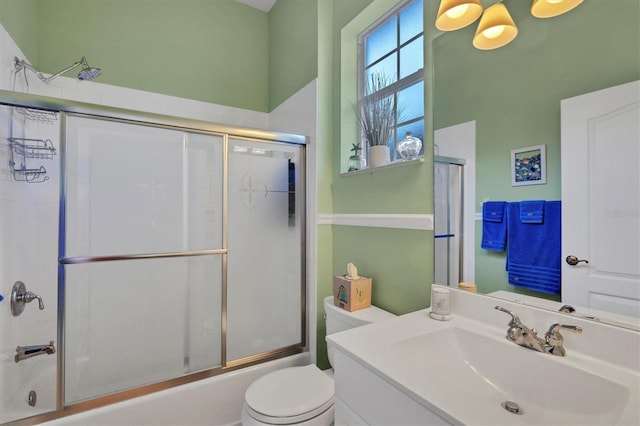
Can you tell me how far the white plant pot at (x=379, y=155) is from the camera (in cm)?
158

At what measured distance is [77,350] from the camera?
1.46m

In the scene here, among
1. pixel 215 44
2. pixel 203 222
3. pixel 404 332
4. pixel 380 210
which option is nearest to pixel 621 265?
pixel 404 332

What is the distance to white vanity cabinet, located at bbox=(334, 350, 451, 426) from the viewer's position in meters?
0.67

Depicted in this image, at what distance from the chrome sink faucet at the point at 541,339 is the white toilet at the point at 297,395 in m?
0.62

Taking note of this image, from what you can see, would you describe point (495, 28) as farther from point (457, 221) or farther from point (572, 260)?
point (572, 260)

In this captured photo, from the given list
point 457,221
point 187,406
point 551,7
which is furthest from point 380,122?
point 187,406

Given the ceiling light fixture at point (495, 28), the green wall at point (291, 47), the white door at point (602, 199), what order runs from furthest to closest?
the green wall at point (291, 47)
the ceiling light fixture at point (495, 28)
the white door at point (602, 199)

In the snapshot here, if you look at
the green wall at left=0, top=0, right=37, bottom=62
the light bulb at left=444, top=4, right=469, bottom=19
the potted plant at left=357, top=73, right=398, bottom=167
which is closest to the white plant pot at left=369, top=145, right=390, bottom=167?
the potted plant at left=357, top=73, right=398, bottom=167

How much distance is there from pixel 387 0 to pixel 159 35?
1609 mm

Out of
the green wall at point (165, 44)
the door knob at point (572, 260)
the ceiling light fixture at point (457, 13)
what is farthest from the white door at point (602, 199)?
the green wall at point (165, 44)

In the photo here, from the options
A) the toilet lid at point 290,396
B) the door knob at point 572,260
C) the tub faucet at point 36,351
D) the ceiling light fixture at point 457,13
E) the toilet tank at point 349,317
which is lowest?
the toilet lid at point 290,396

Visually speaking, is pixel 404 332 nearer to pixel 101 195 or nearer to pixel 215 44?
pixel 101 195

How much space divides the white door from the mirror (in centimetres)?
4

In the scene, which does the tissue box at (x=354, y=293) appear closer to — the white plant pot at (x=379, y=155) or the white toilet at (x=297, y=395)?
the white toilet at (x=297, y=395)
